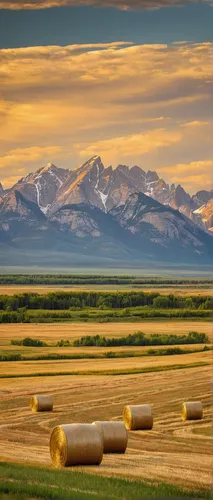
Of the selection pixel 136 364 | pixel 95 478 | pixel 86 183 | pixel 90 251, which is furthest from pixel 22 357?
pixel 86 183

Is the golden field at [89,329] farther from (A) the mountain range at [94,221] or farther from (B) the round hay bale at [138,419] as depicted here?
(A) the mountain range at [94,221]

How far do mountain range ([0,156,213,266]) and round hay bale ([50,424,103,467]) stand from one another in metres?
36.4

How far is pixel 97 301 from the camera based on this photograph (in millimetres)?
29594

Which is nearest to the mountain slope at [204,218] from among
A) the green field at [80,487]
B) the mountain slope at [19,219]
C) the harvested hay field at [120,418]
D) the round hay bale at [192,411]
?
the mountain slope at [19,219]

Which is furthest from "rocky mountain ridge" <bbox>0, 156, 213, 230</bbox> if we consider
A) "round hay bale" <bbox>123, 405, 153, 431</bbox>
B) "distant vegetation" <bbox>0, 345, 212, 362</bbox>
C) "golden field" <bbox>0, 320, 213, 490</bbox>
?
"round hay bale" <bbox>123, 405, 153, 431</bbox>

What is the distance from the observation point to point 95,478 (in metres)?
8.80

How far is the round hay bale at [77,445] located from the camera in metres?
9.41

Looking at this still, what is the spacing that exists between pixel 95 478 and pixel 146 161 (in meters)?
22.5

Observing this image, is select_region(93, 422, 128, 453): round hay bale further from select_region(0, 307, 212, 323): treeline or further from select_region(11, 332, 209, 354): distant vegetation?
select_region(0, 307, 212, 323): treeline

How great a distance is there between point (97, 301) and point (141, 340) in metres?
5.55

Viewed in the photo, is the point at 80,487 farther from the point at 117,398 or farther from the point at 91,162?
the point at 91,162

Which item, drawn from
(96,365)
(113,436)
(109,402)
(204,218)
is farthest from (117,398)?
(204,218)

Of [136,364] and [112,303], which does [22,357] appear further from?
[112,303]

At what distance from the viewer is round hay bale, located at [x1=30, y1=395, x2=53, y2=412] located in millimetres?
14188
